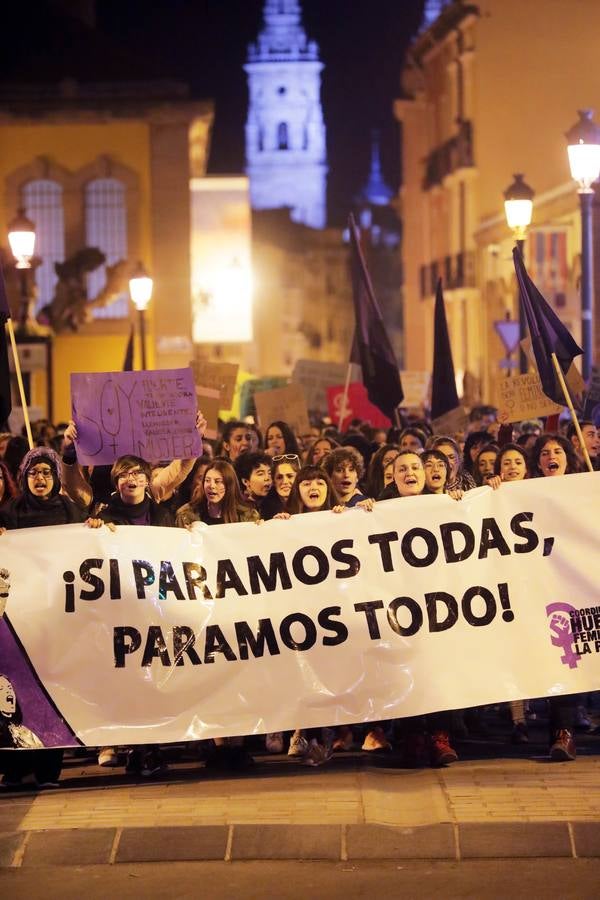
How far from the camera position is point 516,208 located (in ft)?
54.4

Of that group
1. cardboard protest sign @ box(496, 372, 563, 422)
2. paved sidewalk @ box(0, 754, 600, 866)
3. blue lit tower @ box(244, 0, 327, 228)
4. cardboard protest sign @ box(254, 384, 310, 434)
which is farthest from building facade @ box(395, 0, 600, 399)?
blue lit tower @ box(244, 0, 327, 228)

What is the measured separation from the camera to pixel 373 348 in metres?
14.1

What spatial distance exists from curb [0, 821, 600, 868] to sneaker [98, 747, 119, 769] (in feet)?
5.37

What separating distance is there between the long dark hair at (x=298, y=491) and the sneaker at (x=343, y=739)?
1193mm

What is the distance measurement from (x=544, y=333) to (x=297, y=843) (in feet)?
13.1

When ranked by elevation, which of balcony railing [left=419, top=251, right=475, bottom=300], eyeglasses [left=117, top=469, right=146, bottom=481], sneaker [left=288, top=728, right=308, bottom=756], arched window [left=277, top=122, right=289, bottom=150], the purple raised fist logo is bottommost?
sneaker [left=288, top=728, right=308, bottom=756]

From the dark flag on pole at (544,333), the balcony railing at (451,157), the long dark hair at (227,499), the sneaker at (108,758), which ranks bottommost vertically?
the sneaker at (108,758)

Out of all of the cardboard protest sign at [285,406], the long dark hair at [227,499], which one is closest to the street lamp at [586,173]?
the cardboard protest sign at [285,406]

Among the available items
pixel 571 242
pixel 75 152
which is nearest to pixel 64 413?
pixel 75 152

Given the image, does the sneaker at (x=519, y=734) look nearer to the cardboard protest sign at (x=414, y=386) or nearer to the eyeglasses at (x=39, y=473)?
the eyeglasses at (x=39, y=473)

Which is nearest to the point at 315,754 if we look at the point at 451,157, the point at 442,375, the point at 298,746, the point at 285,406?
the point at 298,746

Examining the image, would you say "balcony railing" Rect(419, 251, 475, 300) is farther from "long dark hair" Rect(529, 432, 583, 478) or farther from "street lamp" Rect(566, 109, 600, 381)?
"long dark hair" Rect(529, 432, 583, 478)

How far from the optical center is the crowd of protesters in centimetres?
888

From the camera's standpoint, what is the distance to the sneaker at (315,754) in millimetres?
9016
